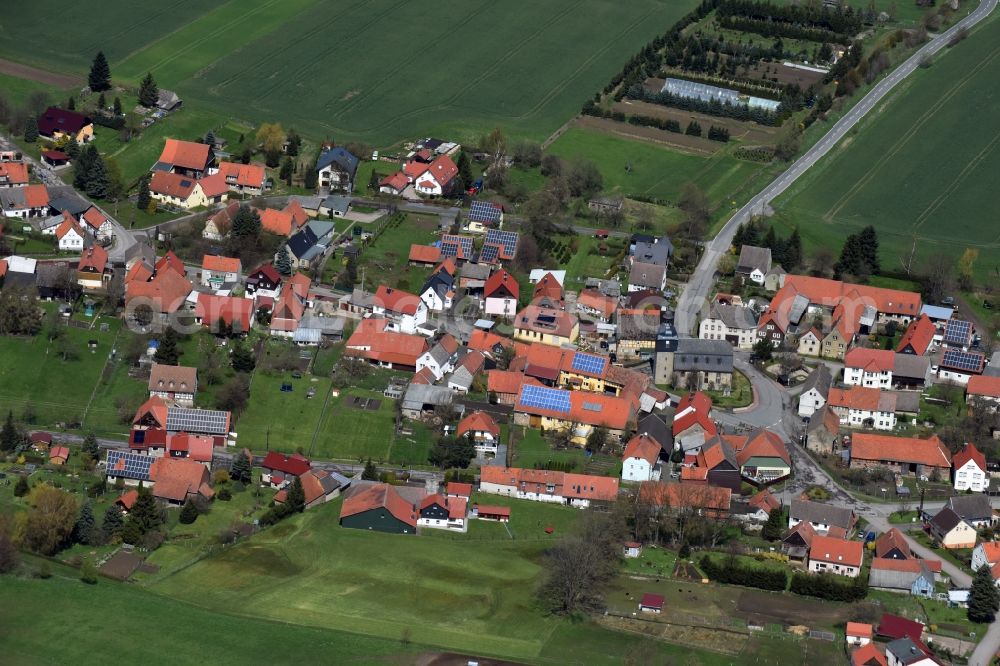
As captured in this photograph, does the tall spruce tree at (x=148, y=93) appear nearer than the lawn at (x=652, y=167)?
No

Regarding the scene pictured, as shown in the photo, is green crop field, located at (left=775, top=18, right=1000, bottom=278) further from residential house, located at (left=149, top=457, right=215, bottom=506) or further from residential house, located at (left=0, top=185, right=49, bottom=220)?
residential house, located at (left=0, top=185, right=49, bottom=220)

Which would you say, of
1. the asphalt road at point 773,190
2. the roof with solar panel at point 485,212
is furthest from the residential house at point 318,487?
the roof with solar panel at point 485,212

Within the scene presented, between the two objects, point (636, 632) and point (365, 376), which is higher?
point (365, 376)

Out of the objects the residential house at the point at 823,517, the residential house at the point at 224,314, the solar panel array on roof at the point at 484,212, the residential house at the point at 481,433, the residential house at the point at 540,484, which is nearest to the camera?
the residential house at the point at 823,517

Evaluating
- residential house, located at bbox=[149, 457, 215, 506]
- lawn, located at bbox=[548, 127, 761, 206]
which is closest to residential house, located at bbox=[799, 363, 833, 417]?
lawn, located at bbox=[548, 127, 761, 206]

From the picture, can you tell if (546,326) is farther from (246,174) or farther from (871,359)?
(246,174)

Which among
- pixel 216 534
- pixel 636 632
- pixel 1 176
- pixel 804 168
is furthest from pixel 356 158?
pixel 636 632

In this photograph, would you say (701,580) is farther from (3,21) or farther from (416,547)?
(3,21)

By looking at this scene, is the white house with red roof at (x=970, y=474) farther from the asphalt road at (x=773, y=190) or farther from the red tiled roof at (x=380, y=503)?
the red tiled roof at (x=380, y=503)
